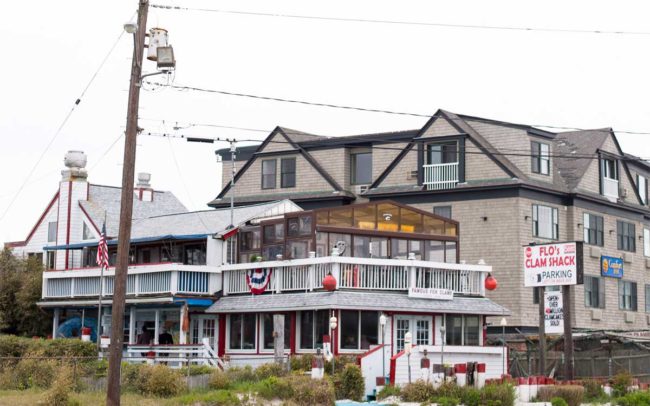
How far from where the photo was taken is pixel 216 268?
143ft

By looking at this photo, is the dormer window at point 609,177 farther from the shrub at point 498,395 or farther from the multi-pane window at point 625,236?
the shrub at point 498,395

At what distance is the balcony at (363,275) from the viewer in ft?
130

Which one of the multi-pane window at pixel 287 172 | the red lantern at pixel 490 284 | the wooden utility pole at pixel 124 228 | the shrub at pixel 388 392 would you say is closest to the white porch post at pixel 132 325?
the red lantern at pixel 490 284

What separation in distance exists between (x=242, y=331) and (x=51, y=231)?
17.2 meters

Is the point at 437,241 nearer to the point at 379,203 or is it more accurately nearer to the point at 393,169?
the point at 379,203

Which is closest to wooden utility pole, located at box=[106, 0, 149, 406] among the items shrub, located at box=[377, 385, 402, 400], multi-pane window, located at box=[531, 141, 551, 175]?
shrub, located at box=[377, 385, 402, 400]

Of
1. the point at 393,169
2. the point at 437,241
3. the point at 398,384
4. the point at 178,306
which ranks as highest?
the point at 393,169

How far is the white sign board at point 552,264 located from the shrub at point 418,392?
8.16 meters

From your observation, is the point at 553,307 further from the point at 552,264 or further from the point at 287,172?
the point at 287,172

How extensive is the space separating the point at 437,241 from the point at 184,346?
11.2m

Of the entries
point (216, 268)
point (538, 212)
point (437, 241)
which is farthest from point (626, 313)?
point (216, 268)

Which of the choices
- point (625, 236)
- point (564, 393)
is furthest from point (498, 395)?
point (625, 236)

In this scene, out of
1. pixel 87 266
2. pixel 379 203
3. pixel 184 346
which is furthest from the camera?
pixel 87 266

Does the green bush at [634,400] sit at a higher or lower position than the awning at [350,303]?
lower
